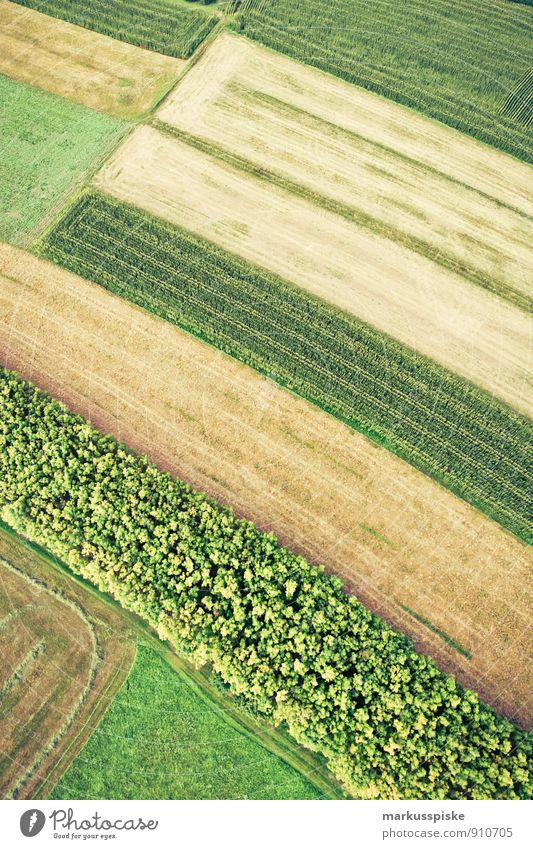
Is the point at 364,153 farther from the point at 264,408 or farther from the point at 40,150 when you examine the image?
the point at 40,150

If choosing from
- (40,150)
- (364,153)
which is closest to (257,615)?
(364,153)

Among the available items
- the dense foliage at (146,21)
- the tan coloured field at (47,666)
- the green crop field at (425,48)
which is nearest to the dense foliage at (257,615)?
the tan coloured field at (47,666)

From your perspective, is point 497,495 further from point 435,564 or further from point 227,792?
point 227,792

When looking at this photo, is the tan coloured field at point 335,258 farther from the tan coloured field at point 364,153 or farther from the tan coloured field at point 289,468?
the tan coloured field at point 289,468

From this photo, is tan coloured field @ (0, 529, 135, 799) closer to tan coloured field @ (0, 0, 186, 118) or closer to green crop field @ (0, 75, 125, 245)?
green crop field @ (0, 75, 125, 245)
